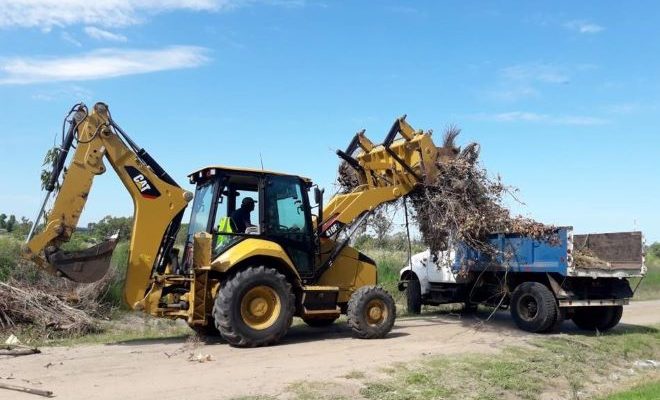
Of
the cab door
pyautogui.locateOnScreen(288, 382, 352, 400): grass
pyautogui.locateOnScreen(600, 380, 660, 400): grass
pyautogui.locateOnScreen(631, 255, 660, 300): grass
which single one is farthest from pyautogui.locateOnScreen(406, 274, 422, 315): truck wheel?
pyautogui.locateOnScreen(631, 255, 660, 300): grass

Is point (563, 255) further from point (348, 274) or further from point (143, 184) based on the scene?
point (143, 184)

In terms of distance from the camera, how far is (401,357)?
9500mm

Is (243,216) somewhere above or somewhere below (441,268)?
above

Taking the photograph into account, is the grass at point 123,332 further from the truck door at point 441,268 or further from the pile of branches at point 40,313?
the truck door at point 441,268

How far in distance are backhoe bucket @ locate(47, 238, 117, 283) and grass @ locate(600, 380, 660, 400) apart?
295 inches

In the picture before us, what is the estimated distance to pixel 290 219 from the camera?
11.2 metres

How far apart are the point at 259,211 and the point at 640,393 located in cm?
627

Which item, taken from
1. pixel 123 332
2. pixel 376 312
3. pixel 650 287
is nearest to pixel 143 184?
pixel 123 332

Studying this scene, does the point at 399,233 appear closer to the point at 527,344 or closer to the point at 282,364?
the point at 527,344

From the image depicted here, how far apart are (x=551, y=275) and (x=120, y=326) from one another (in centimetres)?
888

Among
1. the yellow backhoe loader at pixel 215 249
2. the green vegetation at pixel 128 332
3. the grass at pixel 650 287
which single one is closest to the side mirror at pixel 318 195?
the yellow backhoe loader at pixel 215 249

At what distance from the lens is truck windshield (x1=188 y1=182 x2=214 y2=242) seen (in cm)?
1088

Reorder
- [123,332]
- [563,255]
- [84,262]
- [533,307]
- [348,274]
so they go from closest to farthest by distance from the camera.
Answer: [84,262] → [563,255] → [348,274] → [533,307] → [123,332]

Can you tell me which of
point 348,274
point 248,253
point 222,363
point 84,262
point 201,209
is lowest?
point 222,363
